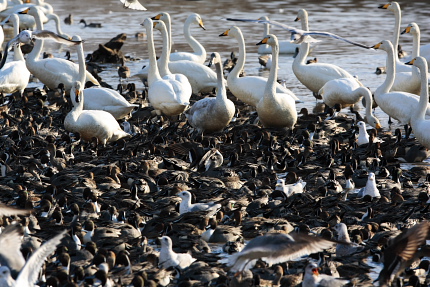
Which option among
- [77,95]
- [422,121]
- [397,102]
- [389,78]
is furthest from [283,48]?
[422,121]

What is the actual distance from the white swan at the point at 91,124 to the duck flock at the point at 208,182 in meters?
0.02

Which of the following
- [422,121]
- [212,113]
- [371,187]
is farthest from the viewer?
[212,113]

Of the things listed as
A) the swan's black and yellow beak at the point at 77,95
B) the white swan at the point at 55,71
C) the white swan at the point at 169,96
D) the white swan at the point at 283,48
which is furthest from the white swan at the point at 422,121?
the white swan at the point at 283,48

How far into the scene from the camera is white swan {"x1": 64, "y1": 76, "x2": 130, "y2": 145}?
13320 mm

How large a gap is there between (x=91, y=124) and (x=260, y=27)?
1679 cm

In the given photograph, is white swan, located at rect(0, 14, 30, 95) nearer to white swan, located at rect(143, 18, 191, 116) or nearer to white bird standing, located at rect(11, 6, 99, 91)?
white bird standing, located at rect(11, 6, 99, 91)

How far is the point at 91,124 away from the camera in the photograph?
13289mm

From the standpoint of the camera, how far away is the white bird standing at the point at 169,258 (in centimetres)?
807

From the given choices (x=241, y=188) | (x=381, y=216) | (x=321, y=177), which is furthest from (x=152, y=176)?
(x=381, y=216)

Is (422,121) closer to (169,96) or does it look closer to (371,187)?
(371,187)

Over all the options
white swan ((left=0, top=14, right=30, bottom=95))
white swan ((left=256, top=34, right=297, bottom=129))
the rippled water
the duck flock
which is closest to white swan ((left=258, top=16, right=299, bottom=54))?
the rippled water

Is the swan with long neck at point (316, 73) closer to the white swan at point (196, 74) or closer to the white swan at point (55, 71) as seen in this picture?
the white swan at point (196, 74)

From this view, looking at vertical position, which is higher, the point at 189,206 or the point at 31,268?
the point at 31,268

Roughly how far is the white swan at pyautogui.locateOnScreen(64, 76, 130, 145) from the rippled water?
5055 millimetres
